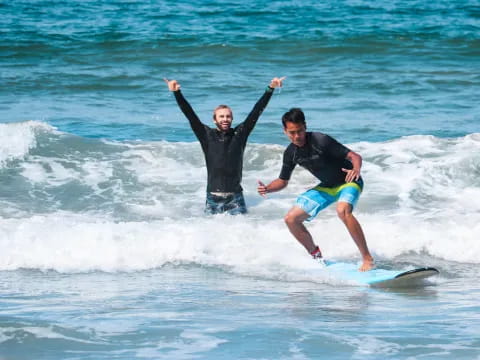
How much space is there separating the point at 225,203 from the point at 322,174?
1891mm

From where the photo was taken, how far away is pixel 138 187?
35.4 ft

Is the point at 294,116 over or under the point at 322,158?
over

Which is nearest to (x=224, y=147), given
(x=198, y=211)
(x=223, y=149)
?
(x=223, y=149)

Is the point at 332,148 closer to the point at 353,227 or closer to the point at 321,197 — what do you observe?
the point at 321,197

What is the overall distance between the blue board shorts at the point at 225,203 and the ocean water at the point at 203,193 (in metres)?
0.12

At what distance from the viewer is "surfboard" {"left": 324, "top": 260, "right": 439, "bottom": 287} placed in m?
6.63

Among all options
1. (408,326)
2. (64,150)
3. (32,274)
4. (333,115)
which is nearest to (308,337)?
(408,326)

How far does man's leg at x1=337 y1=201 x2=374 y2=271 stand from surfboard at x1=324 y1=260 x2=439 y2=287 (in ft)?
0.28

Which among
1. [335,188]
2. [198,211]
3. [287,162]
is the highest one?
[287,162]

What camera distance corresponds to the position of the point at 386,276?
677 centimetres

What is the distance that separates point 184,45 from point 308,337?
17.0 metres

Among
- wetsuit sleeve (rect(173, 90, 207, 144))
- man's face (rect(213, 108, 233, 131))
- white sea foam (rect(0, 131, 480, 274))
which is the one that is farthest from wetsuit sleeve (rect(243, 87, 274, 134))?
white sea foam (rect(0, 131, 480, 274))

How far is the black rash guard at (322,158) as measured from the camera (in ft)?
23.1

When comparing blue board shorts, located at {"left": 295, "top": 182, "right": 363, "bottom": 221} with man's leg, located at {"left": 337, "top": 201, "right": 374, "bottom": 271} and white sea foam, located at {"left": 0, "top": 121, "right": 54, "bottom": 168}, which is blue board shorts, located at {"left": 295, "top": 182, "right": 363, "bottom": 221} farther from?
white sea foam, located at {"left": 0, "top": 121, "right": 54, "bottom": 168}
